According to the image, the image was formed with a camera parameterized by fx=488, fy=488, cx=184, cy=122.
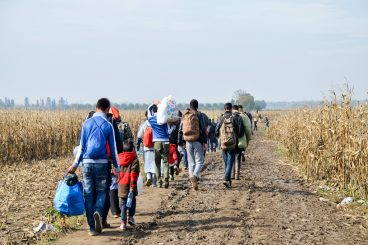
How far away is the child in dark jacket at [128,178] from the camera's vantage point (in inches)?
344

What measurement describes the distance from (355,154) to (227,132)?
3441mm

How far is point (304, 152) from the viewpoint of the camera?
16172 millimetres

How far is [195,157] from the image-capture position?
503 inches

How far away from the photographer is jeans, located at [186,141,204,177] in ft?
41.6

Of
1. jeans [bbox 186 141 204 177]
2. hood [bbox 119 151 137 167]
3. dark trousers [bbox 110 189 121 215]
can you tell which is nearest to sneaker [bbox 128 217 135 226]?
dark trousers [bbox 110 189 121 215]

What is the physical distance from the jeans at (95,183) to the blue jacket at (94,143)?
0.10 meters

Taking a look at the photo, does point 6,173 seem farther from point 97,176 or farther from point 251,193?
point 97,176

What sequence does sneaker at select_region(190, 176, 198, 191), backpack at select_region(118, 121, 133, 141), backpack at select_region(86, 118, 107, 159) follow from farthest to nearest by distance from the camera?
1. sneaker at select_region(190, 176, 198, 191)
2. backpack at select_region(118, 121, 133, 141)
3. backpack at select_region(86, 118, 107, 159)

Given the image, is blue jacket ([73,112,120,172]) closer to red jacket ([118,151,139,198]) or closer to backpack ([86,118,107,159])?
backpack ([86,118,107,159])

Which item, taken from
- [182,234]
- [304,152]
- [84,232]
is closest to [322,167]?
[304,152]

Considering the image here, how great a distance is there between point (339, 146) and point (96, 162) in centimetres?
754

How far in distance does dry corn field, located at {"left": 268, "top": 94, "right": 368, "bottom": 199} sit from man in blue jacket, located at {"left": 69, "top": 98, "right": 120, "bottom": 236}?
6.19 metres

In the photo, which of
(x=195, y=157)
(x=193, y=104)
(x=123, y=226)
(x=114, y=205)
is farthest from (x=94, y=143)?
(x=193, y=104)

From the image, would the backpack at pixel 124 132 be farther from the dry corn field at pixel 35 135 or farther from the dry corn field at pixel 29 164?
the dry corn field at pixel 35 135
